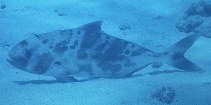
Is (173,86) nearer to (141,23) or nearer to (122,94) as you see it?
(122,94)

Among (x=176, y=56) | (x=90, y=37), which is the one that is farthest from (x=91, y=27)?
(x=176, y=56)

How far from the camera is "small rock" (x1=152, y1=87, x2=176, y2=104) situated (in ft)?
18.7

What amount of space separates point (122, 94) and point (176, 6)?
739 cm

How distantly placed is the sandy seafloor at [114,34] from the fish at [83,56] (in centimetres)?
25

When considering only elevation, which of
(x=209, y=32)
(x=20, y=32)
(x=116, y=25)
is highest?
(x=209, y=32)

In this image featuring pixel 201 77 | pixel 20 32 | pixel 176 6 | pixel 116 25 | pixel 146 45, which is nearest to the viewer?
pixel 201 77

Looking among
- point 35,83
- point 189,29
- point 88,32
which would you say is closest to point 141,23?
point 189,29

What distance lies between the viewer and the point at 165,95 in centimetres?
566

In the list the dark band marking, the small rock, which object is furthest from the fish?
the small rock

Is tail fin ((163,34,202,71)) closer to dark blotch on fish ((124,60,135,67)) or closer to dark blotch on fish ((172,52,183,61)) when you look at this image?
dark blotch on fish ((172,52,183,61))

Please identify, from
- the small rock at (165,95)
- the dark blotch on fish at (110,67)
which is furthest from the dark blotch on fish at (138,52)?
the small rock at (165,95)

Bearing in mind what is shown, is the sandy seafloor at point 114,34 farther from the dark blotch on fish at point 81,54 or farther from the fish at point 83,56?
the dark blotch on fish at point 81,54

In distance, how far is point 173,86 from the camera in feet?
20.6

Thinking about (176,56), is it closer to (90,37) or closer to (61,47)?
(90,37)
